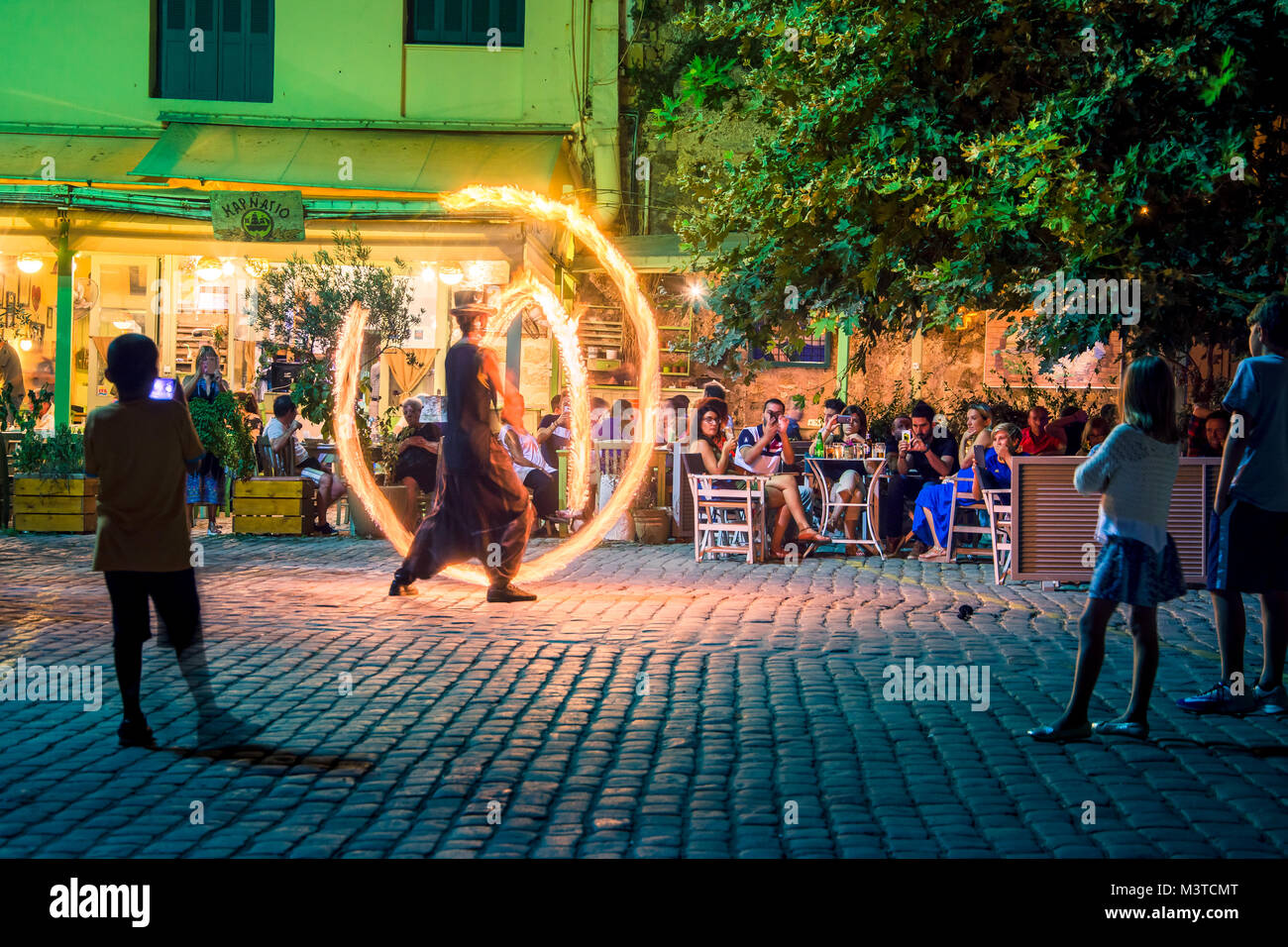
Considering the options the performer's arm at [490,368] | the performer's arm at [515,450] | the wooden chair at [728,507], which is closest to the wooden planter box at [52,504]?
the performer's arm at [515,450]

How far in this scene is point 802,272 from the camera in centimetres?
1394

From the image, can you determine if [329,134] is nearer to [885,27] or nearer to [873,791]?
[885,27]

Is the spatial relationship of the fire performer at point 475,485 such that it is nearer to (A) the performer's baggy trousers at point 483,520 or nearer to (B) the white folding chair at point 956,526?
(A) the performer's baggy trousers at point 483,520

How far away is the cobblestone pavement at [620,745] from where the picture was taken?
464 centimetres

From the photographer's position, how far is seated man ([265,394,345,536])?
651 inches

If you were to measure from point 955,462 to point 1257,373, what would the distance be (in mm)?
8450

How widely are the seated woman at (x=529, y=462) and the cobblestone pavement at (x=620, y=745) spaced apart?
15.9ft

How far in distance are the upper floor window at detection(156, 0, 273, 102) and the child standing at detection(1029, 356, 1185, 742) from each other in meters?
16.8

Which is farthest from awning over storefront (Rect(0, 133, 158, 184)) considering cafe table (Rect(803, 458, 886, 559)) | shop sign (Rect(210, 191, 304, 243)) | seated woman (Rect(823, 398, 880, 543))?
cafe table (Rect(803, 458, 886, 559))

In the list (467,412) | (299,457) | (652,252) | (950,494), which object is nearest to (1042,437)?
(950,494)

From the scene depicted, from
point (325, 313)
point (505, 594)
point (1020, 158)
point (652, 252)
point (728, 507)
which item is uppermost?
point (652, 252)

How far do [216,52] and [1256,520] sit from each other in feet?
57.9

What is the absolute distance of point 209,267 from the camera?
21.1m

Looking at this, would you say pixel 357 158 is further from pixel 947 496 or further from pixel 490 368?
pixel 490 368
